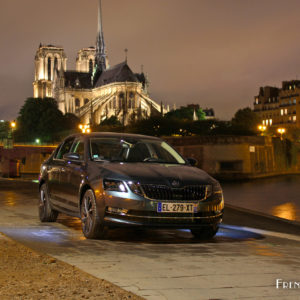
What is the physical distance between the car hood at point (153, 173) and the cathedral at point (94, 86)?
427ft

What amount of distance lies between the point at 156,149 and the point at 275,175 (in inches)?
1643

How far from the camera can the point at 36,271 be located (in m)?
5.61

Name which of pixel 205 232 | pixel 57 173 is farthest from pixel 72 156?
pixel 205 232

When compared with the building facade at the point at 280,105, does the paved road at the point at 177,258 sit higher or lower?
lower

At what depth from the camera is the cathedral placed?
154 m

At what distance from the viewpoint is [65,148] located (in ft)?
34.2

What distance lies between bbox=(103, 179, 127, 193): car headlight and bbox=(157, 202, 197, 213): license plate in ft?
1.70

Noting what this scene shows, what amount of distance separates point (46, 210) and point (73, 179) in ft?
5.01

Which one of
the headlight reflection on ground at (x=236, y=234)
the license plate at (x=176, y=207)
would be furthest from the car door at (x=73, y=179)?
the headlight reflection on ground at (x=236, y=234)

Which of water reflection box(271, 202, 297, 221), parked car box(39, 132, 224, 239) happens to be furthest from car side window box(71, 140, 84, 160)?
water reflection box(271, 202, 297, 221)

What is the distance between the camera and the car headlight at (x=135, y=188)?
8000 millimetres

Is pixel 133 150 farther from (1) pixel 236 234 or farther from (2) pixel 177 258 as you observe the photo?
(2) pixel 177 258

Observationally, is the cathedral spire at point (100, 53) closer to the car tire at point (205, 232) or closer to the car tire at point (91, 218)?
the car tire at point (205, 232)

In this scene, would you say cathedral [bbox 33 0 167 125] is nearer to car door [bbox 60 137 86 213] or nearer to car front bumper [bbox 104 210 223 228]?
car door [bbox 60 137 86 213]
